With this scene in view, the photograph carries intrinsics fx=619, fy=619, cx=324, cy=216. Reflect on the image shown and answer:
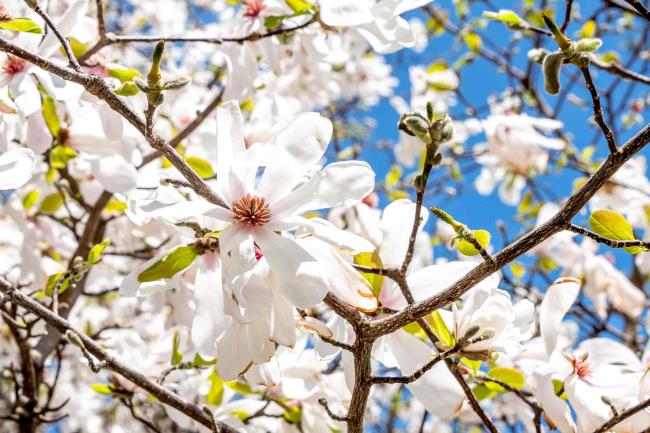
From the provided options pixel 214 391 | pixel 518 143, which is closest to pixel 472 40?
pixel 518 143

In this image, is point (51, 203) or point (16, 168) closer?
point (16, 168)

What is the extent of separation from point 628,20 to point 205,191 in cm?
253

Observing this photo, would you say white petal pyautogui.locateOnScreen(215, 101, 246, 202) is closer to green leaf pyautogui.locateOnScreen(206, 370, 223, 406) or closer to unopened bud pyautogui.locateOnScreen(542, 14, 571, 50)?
unopened bud pyautogui.locateOnScreen(542, 14, 571, 50)

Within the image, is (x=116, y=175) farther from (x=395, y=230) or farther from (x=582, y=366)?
(x=582, y=366)

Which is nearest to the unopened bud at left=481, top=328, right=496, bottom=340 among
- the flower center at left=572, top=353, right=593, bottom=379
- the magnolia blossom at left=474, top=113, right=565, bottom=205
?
the flower center at left=572, top=353, right=593, bottom=379

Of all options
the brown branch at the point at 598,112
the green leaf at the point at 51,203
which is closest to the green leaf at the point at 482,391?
the brown branch at the point at 598,112

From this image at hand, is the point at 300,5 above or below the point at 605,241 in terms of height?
above

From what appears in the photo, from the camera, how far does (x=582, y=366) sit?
0.86m

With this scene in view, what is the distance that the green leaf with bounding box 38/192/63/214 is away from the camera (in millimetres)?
1372

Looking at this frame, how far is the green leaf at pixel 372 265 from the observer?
2.46ft

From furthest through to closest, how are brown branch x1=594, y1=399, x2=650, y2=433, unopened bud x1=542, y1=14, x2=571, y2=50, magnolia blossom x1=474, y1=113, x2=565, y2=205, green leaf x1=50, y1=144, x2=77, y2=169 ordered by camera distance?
magnolia blossom x1=474, y1=113, x2=565, y2=205 → green leaf x1=50, y1=144, x2=77, y2=169 → brown branch x1=594, y1=399, x2=650, y2=433 → unopened bud x1=542, y1=14, x2=571, y2=50

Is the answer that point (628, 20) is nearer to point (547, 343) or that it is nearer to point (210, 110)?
point (210, 110)

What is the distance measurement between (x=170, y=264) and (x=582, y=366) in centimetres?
58

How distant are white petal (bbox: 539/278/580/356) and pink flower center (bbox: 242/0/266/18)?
752 millimetres
